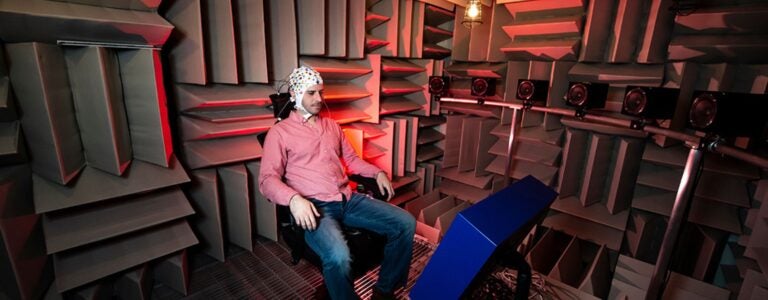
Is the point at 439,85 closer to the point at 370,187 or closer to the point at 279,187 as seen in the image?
the point at 370,187

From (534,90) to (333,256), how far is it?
2.28 metres

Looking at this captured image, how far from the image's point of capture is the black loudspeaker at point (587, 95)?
237 cm

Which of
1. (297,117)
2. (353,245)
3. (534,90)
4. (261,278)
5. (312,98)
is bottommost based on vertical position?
(261,278)

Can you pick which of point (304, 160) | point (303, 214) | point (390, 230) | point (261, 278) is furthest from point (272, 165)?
point (261, 278)

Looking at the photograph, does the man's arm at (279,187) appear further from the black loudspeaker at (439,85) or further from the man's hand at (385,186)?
the black loudspeaker at (439,85)

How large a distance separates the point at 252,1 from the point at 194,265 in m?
2.08

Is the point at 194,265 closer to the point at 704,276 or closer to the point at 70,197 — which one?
the point at 70,197

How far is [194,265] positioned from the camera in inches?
97.1

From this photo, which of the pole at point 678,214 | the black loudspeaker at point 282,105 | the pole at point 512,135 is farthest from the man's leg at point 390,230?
the pole at point 512,135

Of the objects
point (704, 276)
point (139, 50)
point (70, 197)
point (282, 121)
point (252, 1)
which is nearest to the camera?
point (70, 197)

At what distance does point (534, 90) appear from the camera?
9.20 feet

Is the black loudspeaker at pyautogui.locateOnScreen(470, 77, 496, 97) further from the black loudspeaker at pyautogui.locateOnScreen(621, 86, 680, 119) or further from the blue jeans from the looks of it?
the blue jeans

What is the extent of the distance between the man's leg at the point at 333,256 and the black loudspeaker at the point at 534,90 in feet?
7.01

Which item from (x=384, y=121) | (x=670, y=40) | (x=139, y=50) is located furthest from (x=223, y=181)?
(x=670, y=40)
